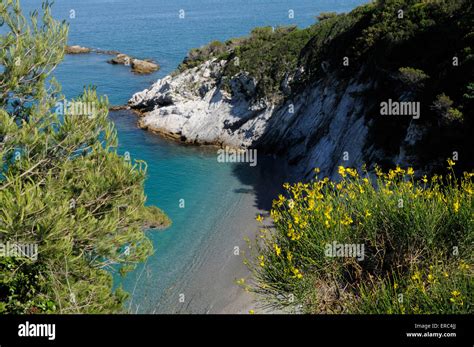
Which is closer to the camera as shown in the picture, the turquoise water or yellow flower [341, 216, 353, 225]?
yellow flower [341, 216, 353, 225]

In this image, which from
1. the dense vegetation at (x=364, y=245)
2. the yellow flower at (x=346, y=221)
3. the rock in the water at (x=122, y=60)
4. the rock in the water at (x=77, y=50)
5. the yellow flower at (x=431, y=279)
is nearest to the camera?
the yellow flower at (x=431, y=279)

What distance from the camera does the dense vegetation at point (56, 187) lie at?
10039 mm

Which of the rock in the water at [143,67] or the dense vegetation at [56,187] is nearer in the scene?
the dense vegetation at [56,187]

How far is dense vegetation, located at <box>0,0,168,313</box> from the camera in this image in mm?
10039

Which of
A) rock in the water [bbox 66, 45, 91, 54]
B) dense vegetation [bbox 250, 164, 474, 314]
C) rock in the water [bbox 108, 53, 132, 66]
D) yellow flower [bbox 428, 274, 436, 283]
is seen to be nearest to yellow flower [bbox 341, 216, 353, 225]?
dense vegetation [bbox 250, 164, 474, 314]

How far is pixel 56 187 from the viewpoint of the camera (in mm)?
11445

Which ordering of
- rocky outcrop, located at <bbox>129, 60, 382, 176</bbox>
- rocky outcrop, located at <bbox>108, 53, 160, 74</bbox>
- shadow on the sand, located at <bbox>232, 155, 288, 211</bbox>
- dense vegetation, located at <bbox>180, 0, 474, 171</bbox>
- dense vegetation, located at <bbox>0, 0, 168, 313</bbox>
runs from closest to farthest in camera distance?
dense vegetation, located at <bbox>0, 0, 168, 313</bbox>
dense vegetation, located at <bbox>180, 0, 474, 171</bbox>
rocky outcrop, located at <bbox>129, 60, 382, 176</bbox>
shadow on the sand, located at <bbox>232, 155, 288, 211</bbox>
rocky outcrop, located at <bbox>108, 53, 160, 74</bbox>

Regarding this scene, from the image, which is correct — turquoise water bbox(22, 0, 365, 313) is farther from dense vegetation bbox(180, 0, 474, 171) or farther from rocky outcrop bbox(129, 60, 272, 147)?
dense vegetation bbox(180, 0, 474, 171)

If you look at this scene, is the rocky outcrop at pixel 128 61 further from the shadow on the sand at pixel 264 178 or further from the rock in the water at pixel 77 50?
the shadow on the sand at pixel 264 178

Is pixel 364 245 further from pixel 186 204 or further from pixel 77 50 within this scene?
pixel 77 50

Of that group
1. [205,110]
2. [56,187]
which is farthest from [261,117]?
[56,187]

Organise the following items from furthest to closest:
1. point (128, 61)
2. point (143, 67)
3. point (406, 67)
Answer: point (128, 61) → point (143, 67) → point (406, 67)

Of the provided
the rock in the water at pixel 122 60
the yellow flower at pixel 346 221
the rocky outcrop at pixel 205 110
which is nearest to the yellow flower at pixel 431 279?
the yellow flower at pixel 346 221
